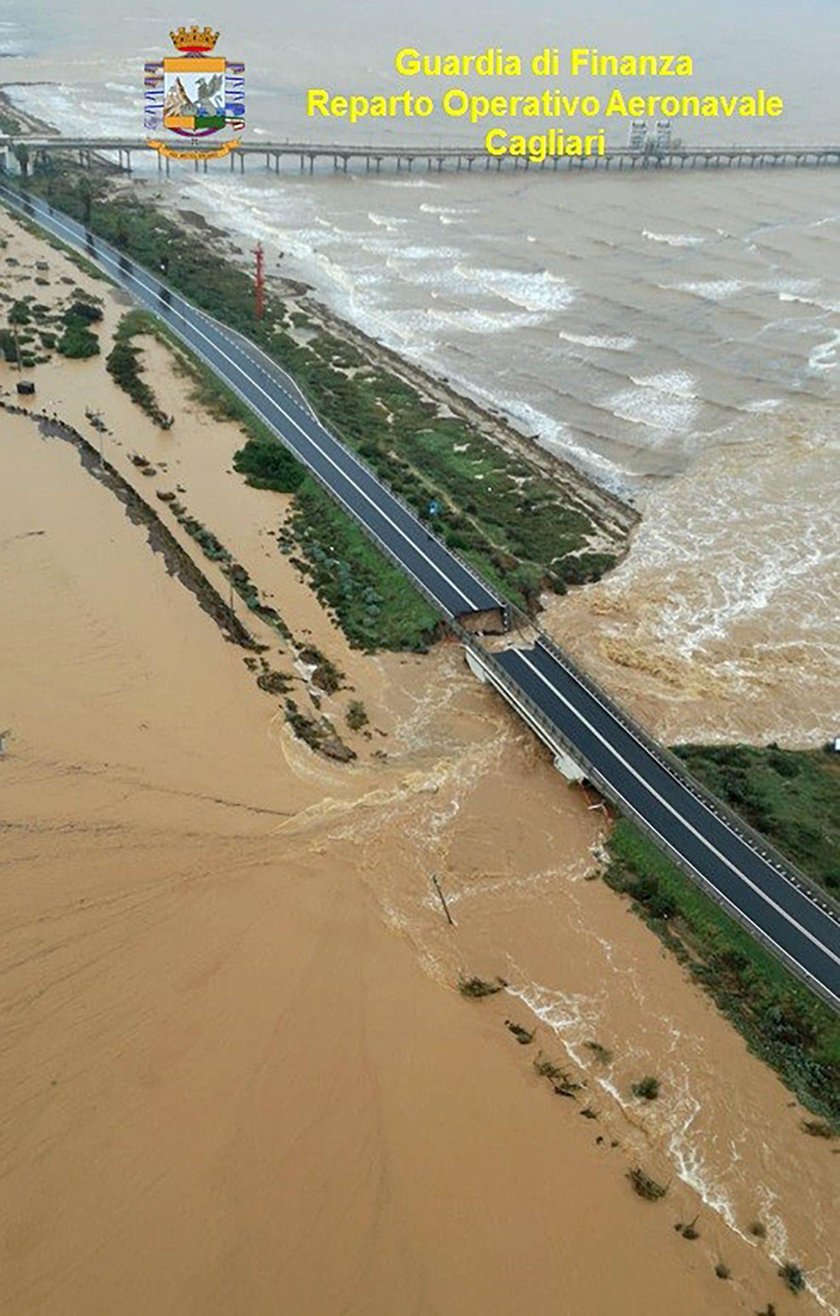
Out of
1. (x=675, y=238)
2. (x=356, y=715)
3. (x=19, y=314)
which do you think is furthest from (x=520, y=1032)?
(x=675, y=238)

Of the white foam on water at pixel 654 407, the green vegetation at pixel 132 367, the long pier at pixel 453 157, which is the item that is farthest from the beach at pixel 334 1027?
the long pier at pixel 453 157

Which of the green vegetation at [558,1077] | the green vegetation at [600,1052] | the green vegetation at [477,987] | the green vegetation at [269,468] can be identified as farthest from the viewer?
the green vegetation at [269,468]

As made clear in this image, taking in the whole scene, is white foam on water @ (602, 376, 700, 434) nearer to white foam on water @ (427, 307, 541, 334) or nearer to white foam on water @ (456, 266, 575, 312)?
white foam on water @ (427, 307, 541, 334)

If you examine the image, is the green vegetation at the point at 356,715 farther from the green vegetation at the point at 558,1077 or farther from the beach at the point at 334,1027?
the green vegetation at the point at 558,1077

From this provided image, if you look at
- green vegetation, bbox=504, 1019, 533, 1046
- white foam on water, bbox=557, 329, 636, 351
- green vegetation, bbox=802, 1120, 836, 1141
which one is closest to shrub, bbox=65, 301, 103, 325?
white foam on water, bbox=557, 329, 636, 351

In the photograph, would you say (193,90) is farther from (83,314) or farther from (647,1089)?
(647,1089)

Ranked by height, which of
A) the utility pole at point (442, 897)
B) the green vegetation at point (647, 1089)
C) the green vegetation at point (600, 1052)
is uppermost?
the utility pole at point (442, 897)

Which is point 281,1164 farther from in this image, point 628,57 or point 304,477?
point 628,57
